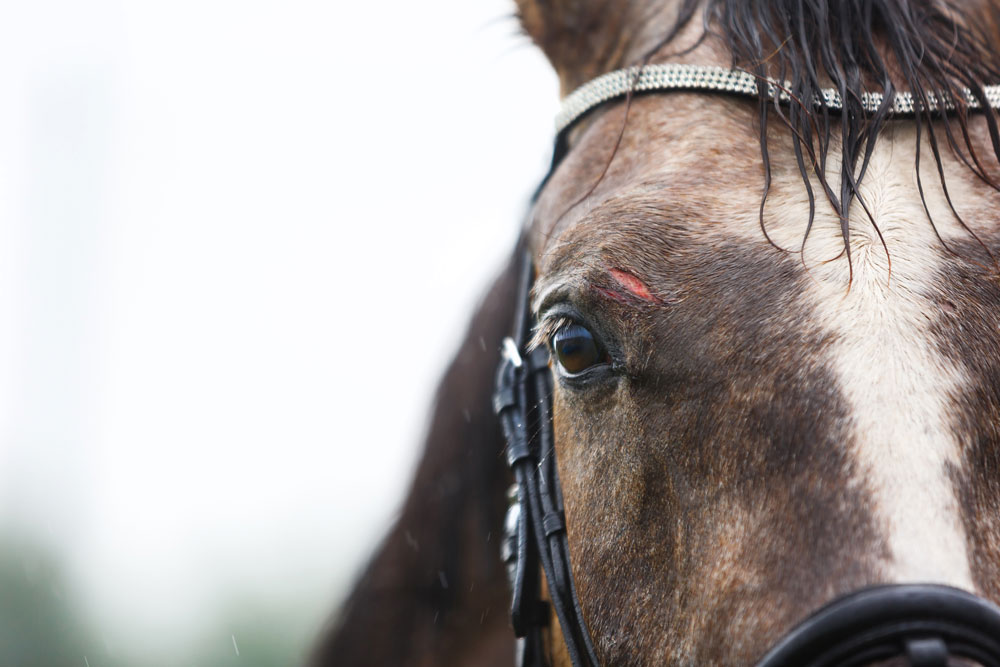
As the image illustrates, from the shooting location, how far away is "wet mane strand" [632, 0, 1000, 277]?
1665mm

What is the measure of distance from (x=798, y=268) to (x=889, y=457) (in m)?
0.38

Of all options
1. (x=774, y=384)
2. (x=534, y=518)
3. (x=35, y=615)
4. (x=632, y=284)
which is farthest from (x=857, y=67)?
(x=35, y=615)

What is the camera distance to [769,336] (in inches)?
56.8

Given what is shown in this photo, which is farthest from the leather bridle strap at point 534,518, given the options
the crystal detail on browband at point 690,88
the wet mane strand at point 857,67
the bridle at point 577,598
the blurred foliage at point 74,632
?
the blurred foliage at point 74,632

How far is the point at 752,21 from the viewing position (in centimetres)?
197

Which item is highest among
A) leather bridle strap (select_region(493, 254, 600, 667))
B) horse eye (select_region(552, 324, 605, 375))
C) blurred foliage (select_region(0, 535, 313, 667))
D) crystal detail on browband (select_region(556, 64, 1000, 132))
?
crystal detail on browband (select_region(556, 64, 1000, 132))

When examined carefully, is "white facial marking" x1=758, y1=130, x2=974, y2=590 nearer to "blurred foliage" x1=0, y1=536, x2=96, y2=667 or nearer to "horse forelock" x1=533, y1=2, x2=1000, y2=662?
"horse forelock" x1=533, y1=2, x2=1000, y2=662

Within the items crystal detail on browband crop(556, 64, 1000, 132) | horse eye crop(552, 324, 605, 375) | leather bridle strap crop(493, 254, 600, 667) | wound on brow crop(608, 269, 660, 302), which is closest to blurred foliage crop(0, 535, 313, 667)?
leather bridle strap crop(493, 254, 600, 667)

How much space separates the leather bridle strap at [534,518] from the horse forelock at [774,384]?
102 millimetres

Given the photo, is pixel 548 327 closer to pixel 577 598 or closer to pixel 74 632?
pixel 577 598

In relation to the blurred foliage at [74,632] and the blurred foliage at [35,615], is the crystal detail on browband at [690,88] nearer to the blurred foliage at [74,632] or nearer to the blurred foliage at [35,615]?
the blurred foliage at [74,632]

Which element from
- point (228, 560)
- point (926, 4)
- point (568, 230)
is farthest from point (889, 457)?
point (228, 560)

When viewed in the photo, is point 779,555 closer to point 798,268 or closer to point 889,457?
point 889,457

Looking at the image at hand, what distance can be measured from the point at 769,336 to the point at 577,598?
708 millimetres
